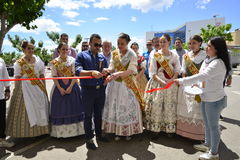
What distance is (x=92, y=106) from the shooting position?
320 cm

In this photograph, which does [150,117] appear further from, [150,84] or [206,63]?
[206,63]

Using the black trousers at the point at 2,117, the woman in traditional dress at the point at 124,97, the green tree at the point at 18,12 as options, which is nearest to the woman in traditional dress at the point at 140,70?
the woman in traditional dress at the point at 124,97

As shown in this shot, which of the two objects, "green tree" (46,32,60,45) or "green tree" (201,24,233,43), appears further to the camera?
"green tree" (46,32,60,45)

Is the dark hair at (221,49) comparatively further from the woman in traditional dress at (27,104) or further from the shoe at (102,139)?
the woman in traditional dress at (27,104)

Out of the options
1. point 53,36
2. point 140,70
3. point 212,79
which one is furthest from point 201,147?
point 53,36

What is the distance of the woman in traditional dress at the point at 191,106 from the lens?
127 inches

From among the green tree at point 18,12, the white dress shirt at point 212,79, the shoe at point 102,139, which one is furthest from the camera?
the green tree at point 18,12

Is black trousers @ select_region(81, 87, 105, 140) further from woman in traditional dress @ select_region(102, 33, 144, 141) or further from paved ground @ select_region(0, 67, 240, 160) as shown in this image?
paved ground @ select_region(0, 67, 240, 160)

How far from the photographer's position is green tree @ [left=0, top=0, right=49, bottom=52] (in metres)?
5.36

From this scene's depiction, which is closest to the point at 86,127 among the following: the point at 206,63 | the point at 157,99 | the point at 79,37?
the point at 157,99

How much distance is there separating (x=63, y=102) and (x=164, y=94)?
198 centimetres

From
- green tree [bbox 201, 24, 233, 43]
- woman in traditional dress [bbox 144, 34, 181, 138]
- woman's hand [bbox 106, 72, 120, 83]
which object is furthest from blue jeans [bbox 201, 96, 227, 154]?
green tree [bbox 201, 24, 233, 43]

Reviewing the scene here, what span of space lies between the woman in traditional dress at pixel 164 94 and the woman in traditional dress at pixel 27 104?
6.99ft

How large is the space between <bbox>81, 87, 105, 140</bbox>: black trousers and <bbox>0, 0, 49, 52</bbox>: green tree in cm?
419
